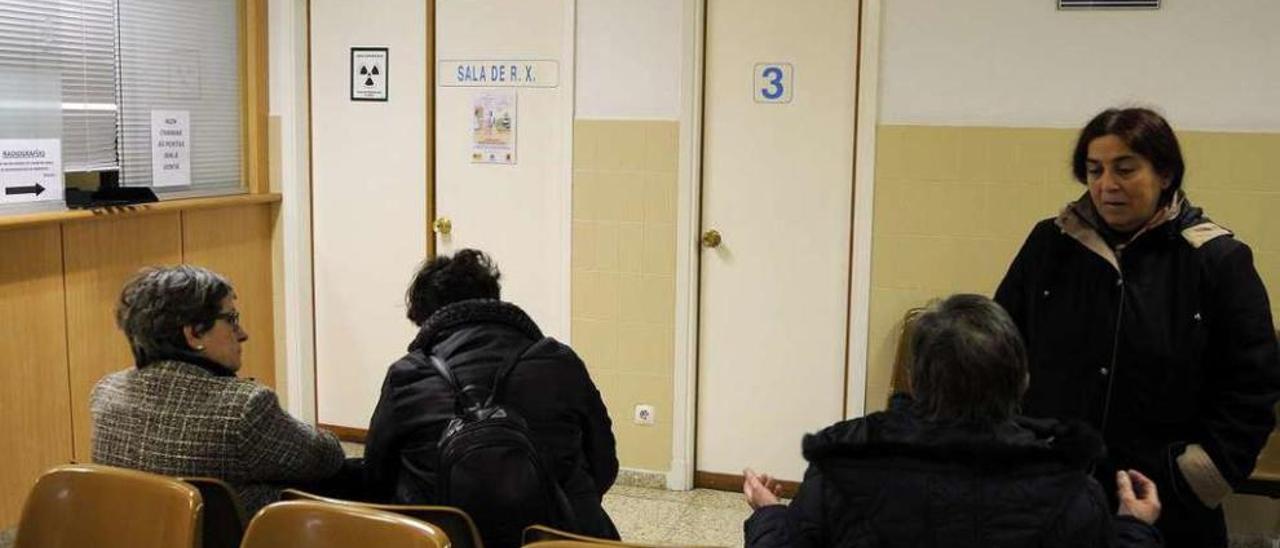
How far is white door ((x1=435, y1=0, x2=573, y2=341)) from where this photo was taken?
4.46 metres

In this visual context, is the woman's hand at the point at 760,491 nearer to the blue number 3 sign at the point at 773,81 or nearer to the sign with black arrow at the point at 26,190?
the blue number 3 sign at the point at 773,81

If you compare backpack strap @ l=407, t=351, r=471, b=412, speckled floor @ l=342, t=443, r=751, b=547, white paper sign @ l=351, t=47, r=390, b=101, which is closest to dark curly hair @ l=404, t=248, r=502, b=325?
backpack strap @ l=407, t=351, r=471, b=412

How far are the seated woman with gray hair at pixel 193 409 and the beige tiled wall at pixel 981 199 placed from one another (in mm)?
2259

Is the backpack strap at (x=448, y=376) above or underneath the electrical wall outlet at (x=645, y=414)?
above

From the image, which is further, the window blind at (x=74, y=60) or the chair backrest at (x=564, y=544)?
the window blind at (x=74, y=60)

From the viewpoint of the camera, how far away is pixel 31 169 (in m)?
3.74

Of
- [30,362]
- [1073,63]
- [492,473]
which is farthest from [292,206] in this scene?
[1073,63]

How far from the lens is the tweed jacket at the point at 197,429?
236 cm

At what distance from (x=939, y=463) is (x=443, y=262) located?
1328 millimetres

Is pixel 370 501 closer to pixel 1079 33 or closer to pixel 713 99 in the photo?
pixel 713 99

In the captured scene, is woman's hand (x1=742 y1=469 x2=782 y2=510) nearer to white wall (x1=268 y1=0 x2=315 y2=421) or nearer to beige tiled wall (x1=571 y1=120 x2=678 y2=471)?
beige tiled wall (x1=571 y1=120 x2=678 y2=471)

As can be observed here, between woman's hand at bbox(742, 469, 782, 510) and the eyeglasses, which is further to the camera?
the eyeglasses

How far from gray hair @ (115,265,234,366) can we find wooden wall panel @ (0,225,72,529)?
139 centimetres

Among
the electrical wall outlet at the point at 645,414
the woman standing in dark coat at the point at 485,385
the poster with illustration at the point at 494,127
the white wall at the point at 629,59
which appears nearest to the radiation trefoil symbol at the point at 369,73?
the poster with illustration at the point at 494,127
